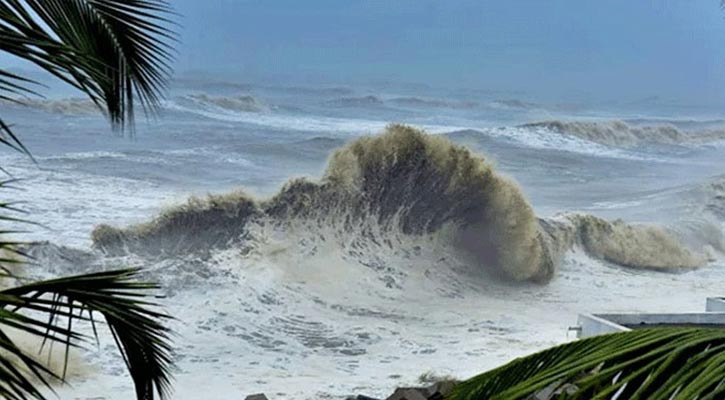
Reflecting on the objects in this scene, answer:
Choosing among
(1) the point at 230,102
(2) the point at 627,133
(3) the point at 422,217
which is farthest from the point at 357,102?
(2) the point at 627,133

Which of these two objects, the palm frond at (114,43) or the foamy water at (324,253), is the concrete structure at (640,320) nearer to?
the palm frond at (114,43)

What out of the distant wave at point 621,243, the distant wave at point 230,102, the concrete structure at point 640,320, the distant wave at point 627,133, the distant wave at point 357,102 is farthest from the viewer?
the distant wave at point 357,102

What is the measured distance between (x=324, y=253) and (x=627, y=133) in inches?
227

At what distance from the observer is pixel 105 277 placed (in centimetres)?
92

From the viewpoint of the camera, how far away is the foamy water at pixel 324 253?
26.8 feet

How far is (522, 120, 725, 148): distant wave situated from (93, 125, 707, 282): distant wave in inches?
99.0

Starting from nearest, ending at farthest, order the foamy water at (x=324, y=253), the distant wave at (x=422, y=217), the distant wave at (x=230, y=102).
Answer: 1. the foamy water at (x=324, y=253)
2. the distant wave at (x=422, y=217)
3. the distant wave at (x=230, y=102)

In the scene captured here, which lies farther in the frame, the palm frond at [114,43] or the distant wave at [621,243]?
the distant wave at [621,243]

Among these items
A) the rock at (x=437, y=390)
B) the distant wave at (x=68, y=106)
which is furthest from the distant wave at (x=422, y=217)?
the rock at (x=437, y=390)

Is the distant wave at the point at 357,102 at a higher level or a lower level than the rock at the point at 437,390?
higher

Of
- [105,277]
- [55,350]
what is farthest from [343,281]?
[105,277]

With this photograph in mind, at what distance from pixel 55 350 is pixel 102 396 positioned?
0.60 metres

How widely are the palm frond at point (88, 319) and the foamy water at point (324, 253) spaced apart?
603 cm

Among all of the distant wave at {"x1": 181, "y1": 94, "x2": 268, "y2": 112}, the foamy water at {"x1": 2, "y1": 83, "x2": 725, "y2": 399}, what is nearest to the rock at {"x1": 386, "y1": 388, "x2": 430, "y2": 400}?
the foamy water at {"x1": 2, "y1": 83, "x2": 725, "y2": 399}
